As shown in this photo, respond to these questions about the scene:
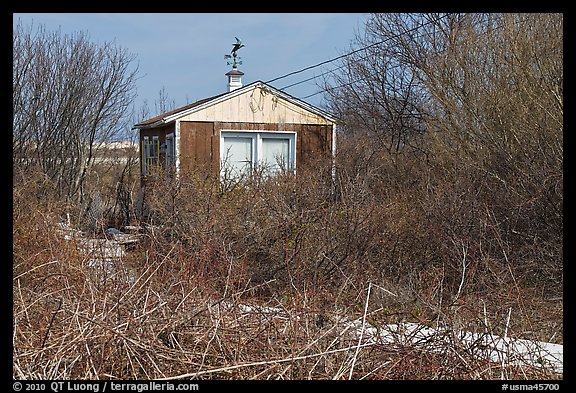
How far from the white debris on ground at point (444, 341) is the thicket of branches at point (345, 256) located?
6 cm

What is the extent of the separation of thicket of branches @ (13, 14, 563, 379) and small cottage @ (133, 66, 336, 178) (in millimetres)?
932

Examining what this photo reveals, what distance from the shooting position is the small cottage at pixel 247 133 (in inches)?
584

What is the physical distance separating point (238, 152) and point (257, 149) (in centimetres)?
47

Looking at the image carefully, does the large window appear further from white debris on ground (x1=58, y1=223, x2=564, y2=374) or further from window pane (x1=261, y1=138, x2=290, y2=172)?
white debris on ground (x1=58, y1=223, x2=564, y2=374)

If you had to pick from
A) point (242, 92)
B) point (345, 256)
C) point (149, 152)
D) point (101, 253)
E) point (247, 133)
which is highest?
point (242, 92)

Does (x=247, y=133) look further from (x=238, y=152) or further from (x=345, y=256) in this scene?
(x=345, y=256)

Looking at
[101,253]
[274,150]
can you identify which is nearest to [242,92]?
[274,150]

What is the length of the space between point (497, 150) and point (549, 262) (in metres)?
2.79

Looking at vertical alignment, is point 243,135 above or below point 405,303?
above

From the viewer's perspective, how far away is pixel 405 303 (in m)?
6.79

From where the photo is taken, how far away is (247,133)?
15.5 meters
